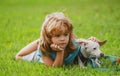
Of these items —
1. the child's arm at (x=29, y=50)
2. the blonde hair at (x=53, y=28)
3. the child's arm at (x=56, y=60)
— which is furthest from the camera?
the child's arm at (x=29, y=50)

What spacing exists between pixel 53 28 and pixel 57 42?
23 centimetres

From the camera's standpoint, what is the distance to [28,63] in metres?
6.16

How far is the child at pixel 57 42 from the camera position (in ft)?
18.2

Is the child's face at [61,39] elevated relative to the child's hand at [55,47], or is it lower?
elevated

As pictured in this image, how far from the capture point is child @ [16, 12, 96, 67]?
5.54 meters

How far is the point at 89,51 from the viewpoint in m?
5.77

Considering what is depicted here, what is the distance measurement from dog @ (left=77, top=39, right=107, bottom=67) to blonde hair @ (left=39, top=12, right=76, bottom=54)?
7.7 inches

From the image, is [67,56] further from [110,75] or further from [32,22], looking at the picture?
[32,22]

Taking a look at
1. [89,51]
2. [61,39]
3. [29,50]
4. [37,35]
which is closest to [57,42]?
[61,39]

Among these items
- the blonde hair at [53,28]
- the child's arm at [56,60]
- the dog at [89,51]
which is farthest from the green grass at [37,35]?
the blonde hair at [53,28]

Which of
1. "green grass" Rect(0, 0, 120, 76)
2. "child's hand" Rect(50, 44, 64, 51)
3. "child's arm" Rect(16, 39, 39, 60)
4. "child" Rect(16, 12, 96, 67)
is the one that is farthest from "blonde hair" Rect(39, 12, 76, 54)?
"child's arm" Rect(16, 39, 39, 60)

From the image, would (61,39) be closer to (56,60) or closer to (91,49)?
(56,60)

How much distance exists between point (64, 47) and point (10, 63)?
984mm

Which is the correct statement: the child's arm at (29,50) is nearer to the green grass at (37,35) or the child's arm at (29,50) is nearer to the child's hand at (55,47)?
the green grass at (37,35)
